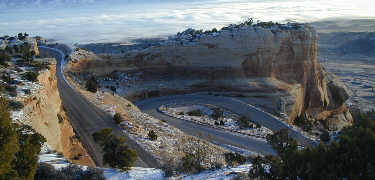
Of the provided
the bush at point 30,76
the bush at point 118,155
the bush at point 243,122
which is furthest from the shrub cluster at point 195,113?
the bush at point 118,155

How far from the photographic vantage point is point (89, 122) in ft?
61.4

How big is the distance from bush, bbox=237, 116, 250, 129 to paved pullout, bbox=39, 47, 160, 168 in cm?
1252

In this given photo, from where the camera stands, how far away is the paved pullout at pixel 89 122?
14695mm

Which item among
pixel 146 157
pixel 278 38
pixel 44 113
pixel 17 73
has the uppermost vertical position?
pixel 278 38

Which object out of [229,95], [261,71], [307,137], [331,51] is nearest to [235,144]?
[307,137]

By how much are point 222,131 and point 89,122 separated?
11.2 metres

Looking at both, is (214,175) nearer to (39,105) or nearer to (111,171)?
(111,171)

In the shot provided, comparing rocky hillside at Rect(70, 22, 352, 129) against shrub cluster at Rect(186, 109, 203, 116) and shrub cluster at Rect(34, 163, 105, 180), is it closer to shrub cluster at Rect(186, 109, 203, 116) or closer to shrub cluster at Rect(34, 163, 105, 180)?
shrub cluster at Rect(186, 109, 203, 116)

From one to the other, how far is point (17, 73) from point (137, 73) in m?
20.1

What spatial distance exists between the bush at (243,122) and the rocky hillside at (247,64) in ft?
21.9

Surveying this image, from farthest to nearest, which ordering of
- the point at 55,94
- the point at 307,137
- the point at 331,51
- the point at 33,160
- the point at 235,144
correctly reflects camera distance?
1. the point at 331,51
2. the point at 307,137
3. the point at 235,144
4. the point at 55,94
5. the point at 33,160

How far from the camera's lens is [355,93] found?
2482 inches

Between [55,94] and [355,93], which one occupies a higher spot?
[55,94]

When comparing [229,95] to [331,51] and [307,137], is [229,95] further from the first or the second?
[331,51]
